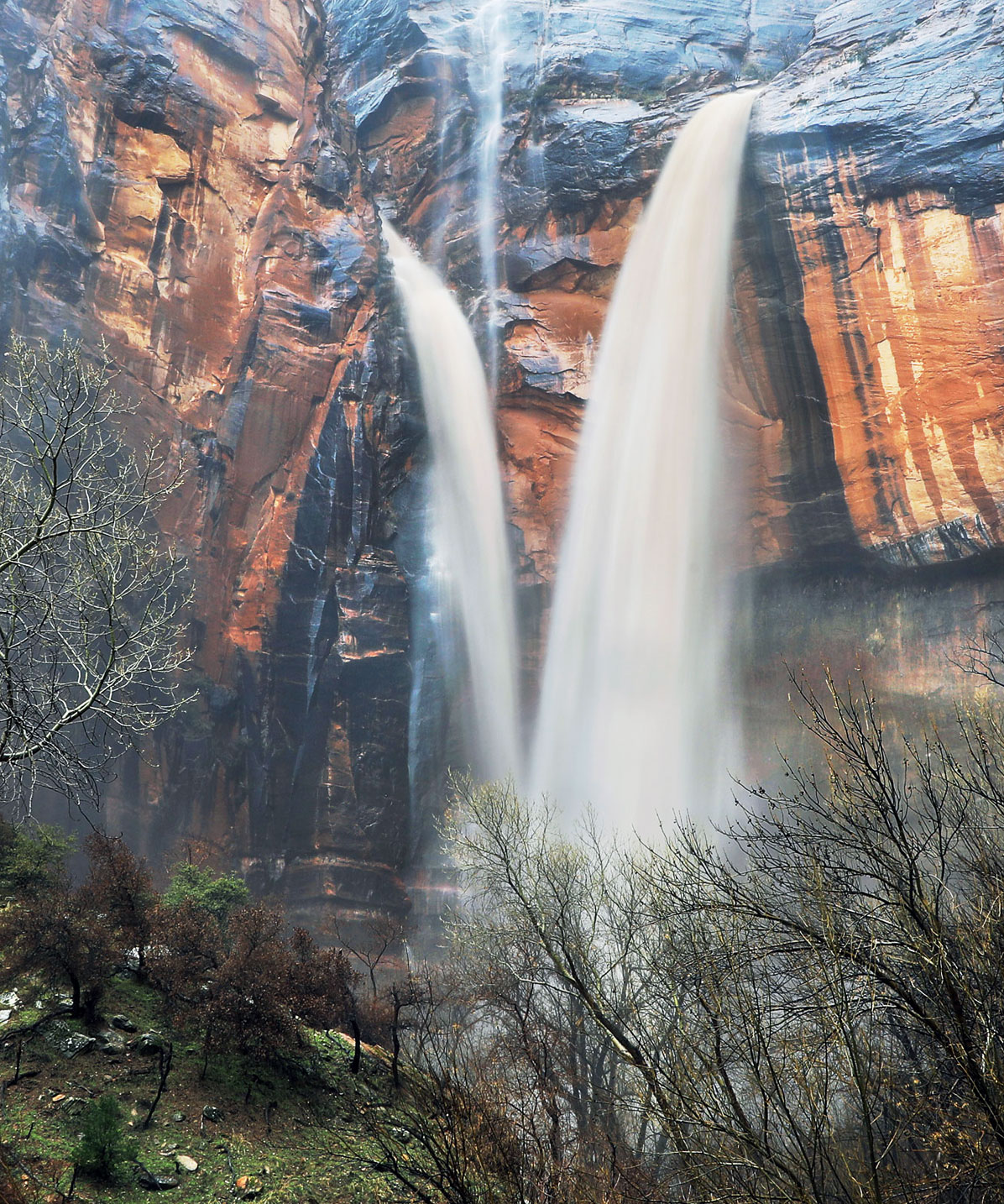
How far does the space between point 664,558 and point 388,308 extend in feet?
43.3

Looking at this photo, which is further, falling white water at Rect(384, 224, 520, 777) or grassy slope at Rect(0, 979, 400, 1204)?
falling white water at Rect(384, 224, 520, 777)

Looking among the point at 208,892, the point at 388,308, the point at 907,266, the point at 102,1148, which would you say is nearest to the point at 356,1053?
the point at 208,892

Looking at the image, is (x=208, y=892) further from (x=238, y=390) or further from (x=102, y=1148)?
(x=238, y=390)

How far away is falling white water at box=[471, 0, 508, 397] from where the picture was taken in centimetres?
3003

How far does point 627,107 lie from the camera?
2912cm

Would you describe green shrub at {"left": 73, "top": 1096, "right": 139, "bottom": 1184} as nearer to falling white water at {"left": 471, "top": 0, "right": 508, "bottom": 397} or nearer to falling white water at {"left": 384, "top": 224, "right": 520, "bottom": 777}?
falling white water at {"left": 384, "top": 224, "right": 520, "bottom": 777}

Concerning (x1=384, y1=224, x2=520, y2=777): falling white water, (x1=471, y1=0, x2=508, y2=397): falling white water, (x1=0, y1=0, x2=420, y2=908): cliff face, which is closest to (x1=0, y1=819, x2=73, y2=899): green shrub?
(x1=0, y1=0, x2=420, y2=908): cliff face

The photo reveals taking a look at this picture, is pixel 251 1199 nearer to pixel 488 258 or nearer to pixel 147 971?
pixel 147 971

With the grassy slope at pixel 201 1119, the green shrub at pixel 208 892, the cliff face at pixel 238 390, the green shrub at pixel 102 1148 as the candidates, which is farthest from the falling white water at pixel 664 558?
the green shrub at pixel 102 1148

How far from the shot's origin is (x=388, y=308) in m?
29.0

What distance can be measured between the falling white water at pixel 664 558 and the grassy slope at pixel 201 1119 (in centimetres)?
1314

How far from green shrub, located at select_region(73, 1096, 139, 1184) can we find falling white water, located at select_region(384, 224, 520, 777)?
18.0 meters

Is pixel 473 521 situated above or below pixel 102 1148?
above

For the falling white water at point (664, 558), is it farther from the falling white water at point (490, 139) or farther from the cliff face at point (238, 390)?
the falling white water at point (490, 139)
